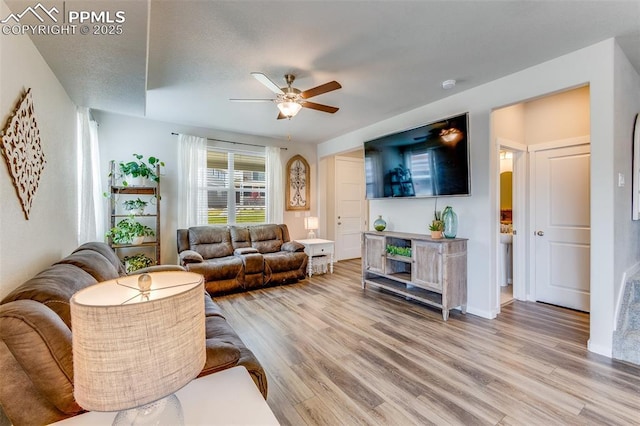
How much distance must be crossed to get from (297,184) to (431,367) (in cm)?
437

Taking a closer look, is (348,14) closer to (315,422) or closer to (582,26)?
(582,26)

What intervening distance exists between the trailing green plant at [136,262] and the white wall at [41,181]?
107 centimetres

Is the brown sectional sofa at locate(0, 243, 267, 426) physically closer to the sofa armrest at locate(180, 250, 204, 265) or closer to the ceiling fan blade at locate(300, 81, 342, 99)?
the ceiling fan blade at locate(300, 81, 342, 99)

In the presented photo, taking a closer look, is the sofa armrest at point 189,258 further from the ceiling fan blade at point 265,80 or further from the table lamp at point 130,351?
the table lamp at point 130,351

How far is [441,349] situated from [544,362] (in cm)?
77

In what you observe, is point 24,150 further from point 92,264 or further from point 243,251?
point 243,251

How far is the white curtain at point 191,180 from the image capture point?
459cm

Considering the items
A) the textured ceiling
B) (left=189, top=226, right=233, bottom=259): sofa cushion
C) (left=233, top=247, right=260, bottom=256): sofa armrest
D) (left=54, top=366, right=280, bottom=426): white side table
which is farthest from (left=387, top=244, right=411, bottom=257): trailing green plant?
(left=54, top=366, right=280, bottom=426): white side table

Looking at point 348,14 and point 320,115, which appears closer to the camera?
point 348,14

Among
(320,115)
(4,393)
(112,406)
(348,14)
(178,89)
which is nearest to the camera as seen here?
(112,406)

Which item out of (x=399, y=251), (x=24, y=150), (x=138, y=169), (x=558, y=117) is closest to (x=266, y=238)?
(x=138, y=169)

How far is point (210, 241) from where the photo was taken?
14.9ft

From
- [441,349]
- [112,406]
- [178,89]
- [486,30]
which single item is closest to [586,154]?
[486,30]

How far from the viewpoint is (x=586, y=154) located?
3.24 metres
